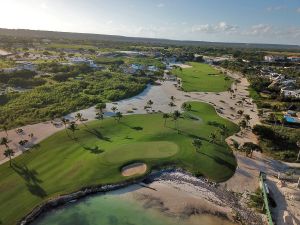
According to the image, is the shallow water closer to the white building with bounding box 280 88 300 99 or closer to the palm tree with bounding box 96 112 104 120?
the palm tree with bounding box 96 112 104 120

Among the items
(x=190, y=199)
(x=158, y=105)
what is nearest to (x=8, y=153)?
(x=190, y=199)

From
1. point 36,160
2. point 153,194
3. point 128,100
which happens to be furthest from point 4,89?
point 153,194

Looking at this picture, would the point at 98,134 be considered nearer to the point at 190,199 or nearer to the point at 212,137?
the point at 212,137

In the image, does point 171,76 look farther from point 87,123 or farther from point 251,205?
point 251,205

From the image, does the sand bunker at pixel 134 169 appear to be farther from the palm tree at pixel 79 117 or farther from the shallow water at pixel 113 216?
the palm tree at pixel 79 117

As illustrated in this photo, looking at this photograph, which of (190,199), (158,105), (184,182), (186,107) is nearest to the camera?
(190,199)
